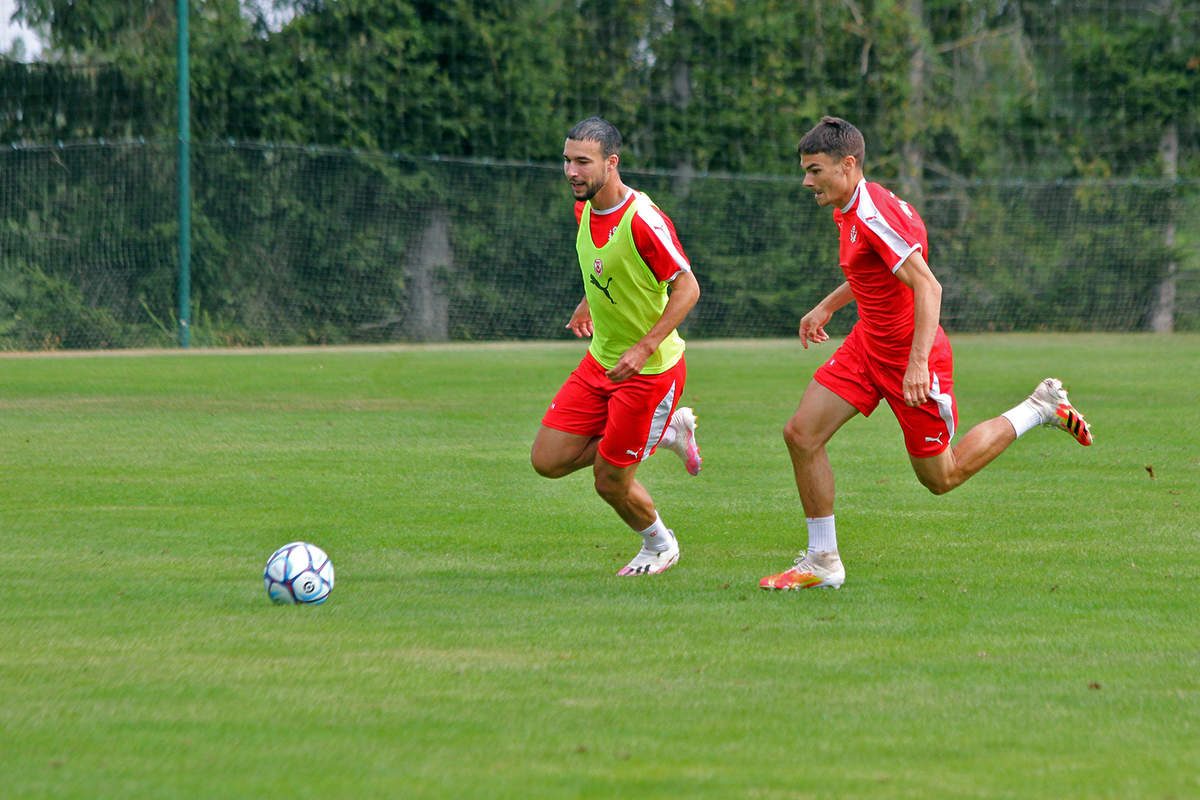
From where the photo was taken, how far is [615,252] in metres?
6.48

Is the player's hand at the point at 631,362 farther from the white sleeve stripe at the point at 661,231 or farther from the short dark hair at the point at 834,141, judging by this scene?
the short dark hair at the point at 834,141

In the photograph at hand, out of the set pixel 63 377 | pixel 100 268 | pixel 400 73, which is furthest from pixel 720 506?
pixel 400 73

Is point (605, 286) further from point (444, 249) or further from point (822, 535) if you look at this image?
point (444, 249)

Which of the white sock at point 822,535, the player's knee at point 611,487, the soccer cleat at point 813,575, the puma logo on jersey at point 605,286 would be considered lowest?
the soccer cleat at point 813,575

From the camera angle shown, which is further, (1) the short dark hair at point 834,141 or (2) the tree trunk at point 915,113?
(2) the tree trunk at point 915,113

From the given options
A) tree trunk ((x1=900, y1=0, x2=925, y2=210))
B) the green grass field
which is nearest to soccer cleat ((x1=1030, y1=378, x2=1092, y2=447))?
the green grass field

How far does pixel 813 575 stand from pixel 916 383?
35.7 inches

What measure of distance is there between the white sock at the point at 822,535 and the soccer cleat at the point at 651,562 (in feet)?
2.25

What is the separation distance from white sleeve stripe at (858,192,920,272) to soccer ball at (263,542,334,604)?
2596mm

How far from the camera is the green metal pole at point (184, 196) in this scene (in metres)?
21.0

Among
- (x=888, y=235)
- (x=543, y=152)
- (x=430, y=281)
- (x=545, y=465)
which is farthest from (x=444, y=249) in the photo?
(x=888, y=235)

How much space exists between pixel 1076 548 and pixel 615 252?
264 centimetres

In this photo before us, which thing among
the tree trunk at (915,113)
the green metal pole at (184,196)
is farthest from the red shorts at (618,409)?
the tree trunk at (915,113)

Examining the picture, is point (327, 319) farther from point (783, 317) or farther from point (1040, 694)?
point (1040, 694)
